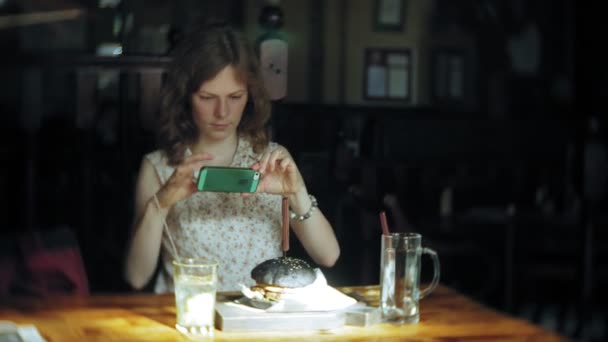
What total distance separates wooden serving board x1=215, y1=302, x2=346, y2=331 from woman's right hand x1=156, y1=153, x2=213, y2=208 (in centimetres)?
32

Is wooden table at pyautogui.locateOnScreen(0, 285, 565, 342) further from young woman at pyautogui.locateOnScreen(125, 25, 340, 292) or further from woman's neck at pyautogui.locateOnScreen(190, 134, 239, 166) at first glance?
woman's neck at pyautogui.locateOnScreen(190, 134, 239, 166)

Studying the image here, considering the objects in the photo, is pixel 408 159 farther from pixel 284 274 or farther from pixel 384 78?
pixel 284 274

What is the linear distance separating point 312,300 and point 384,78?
4.32ft

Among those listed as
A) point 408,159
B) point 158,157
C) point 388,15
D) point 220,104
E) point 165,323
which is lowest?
point 165,323

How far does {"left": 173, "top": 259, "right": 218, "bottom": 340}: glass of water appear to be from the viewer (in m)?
1.32

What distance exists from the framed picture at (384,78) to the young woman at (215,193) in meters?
0.75

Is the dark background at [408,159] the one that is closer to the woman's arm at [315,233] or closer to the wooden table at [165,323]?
the woman's arm at [315,233]

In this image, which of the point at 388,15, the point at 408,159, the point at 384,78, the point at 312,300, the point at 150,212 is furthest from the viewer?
the point at 388,15

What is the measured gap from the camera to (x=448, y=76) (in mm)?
3984

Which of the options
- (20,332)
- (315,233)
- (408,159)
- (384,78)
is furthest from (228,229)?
(408,159)

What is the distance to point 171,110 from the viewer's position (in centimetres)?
175

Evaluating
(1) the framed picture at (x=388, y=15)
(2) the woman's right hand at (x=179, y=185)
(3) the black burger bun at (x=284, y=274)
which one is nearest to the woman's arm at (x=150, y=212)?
(2) the woman's right hand at (x=179, y=185)

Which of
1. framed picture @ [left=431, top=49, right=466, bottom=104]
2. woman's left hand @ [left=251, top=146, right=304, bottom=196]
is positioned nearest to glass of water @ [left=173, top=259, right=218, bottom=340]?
woman's left hand @ [left=251, top=146, right=304, bottom=196]

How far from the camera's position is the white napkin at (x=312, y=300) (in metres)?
1.38
